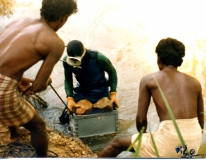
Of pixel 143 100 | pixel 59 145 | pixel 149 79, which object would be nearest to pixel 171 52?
pixel 149 79

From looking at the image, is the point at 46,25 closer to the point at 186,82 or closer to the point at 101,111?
the point at 101,111

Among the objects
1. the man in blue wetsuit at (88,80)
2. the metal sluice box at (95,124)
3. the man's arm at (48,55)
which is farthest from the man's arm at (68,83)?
the man's arm at (48,55)

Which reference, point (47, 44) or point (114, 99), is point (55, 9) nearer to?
point (47, 44)

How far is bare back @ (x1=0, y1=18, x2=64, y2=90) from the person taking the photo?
77.0 inches

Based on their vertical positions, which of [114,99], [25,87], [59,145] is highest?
[25,87]

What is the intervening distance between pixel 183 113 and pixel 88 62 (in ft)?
2.72

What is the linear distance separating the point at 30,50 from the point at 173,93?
82cm

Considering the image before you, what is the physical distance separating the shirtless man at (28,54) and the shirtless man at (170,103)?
530 mm

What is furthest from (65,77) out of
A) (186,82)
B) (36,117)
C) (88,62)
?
(186,82)

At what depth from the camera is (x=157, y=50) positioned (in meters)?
2.06

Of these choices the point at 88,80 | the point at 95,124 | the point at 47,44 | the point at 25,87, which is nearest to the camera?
the point at 47,44

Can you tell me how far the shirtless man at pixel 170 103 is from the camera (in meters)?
1.97

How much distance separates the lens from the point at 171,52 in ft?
6.61

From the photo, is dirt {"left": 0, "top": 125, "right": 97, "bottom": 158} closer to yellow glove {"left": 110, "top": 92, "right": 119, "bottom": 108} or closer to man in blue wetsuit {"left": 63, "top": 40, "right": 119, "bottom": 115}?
man in blue wetsuit {"left": 63, "top": 40, "right": 119, "bottom": 115}
